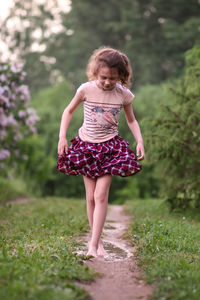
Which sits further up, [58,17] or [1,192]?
[58,17]

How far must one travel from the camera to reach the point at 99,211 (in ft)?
12.5

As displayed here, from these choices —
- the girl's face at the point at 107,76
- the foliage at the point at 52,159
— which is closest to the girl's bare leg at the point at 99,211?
the girl's face at the point at 107,76

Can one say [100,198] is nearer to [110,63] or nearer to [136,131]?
[136,131]

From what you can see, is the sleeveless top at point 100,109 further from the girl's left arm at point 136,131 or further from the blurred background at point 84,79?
the blurred background at point 84,79

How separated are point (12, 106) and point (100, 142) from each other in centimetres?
523

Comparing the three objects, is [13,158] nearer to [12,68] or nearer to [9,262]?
[12,68]

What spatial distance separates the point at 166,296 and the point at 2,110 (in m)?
6.51

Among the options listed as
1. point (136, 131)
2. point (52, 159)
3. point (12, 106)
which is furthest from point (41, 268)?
point (52, 159)

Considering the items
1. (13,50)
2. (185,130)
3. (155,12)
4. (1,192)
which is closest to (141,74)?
(155,12)

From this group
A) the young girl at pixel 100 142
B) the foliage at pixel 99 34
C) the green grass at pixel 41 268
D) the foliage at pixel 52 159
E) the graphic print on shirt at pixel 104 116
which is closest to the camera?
the green grass at pixel 41 268

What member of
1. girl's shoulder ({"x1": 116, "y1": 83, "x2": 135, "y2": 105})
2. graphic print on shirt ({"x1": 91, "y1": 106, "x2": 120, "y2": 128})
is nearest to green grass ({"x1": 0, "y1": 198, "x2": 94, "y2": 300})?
graphic print on shirt ({"x1": 91, "y1": 106, "x2": 120, "y2": 128})

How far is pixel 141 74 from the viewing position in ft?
76.4

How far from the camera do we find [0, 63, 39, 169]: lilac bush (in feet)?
27.3

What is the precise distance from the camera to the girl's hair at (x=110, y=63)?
378 centimetres
